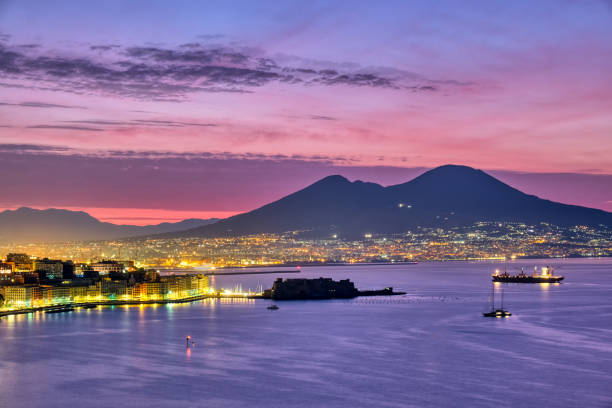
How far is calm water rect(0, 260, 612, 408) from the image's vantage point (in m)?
31.3

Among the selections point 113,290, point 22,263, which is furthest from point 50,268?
point 113,290

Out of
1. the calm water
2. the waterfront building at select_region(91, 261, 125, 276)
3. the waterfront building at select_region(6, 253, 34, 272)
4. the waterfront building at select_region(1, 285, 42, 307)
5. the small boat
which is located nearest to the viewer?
the calm water

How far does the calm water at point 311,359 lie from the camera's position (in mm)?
31348

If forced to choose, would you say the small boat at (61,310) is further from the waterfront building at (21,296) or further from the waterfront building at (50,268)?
the waterfront building at (50,268)

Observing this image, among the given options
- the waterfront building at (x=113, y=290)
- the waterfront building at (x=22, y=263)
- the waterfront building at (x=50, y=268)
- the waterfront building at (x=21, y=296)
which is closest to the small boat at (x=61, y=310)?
the waterfront building at (x=21, y=296)

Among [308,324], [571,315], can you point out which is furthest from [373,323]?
[571,315]

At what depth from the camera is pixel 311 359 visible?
40.0 meters

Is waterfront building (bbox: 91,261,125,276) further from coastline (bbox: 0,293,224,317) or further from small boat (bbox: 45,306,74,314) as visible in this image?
small boat (bbox: 45,306,74,314)

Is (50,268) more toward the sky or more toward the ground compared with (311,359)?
more toward the sky

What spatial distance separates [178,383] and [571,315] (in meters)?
38.7

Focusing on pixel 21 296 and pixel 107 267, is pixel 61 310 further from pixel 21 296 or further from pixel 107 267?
pixel 107 267

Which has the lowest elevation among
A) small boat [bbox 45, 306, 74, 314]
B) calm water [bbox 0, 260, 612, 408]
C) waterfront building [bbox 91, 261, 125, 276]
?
calm water [bbox 0, 260, 612, 408]

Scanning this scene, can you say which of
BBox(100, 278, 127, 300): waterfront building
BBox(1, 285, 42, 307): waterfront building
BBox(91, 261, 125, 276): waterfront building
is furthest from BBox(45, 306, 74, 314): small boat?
BBox(91, 261, 125, 276): waterfront building

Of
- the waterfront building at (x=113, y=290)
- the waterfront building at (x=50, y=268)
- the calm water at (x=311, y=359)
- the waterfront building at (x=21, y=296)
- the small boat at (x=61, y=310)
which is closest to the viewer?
the calm water at (x=311, y=359)
